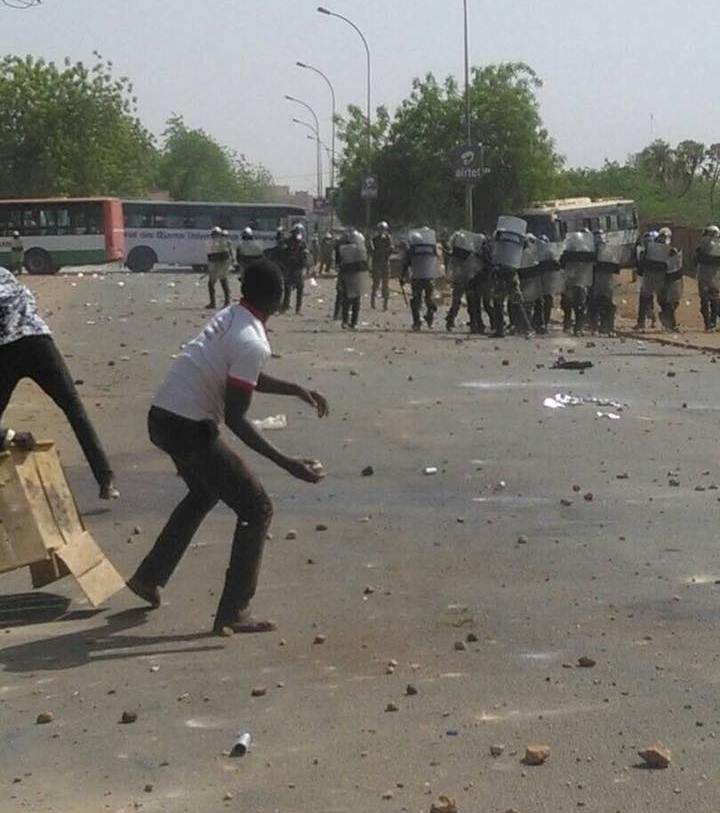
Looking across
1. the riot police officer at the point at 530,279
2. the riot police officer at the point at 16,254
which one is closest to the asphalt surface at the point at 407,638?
the riot police officer at the point at 530,279

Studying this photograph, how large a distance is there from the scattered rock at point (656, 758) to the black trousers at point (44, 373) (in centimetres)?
487

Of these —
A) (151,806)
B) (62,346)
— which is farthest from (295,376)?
(151,806)

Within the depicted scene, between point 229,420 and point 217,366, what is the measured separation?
0.29 m

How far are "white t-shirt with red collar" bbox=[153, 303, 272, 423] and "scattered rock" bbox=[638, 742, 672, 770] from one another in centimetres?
238

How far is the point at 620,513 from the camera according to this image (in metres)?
10.4

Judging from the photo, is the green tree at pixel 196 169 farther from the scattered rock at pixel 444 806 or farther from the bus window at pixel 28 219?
the scattered rock at pixel 444 806

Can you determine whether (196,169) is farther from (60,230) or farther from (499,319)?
(499,319)

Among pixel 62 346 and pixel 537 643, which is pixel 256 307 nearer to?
pixel 537 643

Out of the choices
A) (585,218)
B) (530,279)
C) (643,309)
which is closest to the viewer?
(530,279)

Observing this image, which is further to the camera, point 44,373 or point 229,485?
point 44,373

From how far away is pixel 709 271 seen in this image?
94.8ft

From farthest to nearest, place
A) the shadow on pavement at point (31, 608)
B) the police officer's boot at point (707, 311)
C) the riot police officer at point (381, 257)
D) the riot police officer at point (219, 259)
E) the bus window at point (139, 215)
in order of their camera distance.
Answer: the bus window at point (139, 215), the riot police officer at point (381, 257), the riot police officer at point (219, 259), the police officer's boot at point (707, 311), the shadow on pavement at point (31, 608)

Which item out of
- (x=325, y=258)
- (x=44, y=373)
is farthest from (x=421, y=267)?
(x=325, y=258)

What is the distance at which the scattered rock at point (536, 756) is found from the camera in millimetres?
5449
